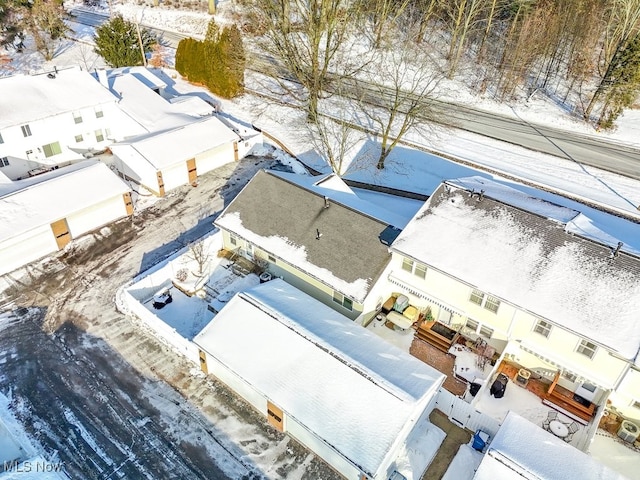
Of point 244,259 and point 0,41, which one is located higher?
point 0,41

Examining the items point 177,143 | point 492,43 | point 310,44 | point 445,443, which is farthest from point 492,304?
point 492,43

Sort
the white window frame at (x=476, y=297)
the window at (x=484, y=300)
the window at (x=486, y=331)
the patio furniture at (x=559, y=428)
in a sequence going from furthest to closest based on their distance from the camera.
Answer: the window at (x=486, y=331), the white window frame at (x=476, y=297), the window at (x=484, y=300), the patio furniture at (x=559, y=428)

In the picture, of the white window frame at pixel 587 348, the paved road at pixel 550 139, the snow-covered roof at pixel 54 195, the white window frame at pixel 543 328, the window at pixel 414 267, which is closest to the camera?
the white window frame at pixel 587 348

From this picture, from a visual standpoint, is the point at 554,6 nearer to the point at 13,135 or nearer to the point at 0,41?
the point at 13,135

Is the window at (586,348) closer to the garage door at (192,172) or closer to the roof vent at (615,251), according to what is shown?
the roof vent at (615,251)

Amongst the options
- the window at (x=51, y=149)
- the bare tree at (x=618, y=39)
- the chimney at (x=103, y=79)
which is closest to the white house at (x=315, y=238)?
the window at (x=51, y=149)

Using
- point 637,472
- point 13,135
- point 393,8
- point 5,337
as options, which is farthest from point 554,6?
point 5,337

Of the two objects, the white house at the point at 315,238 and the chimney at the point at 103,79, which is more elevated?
the chimney at the point at 103,79
